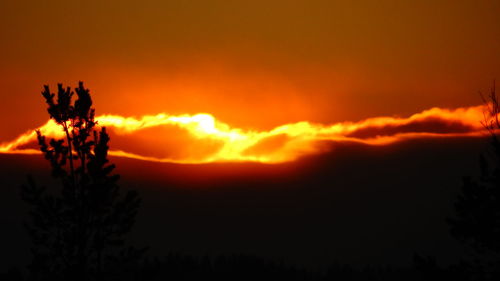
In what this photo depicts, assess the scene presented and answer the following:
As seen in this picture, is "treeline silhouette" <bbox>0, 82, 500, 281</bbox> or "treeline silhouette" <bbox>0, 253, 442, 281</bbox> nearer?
"treeline silhouette" <bbox>0, 82, 500, 281</bbox>

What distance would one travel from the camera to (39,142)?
1141 inches

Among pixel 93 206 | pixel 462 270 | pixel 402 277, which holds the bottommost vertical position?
pixel 402 277

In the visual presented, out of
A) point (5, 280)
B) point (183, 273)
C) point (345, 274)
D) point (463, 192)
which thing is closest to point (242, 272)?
point (183, 273)

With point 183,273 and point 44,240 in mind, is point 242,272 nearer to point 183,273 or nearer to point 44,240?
point 183,273

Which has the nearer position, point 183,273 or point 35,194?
point 35,194

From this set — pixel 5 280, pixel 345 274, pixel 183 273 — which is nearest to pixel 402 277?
pixel 345 274

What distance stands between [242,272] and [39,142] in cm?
15597

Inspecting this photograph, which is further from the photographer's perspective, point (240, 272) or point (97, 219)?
point (240, 272)

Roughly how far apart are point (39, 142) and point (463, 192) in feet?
53.2

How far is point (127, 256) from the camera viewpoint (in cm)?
2973

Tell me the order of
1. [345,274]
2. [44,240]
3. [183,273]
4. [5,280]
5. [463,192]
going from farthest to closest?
[345,274] < [183,273] < [5,280] < [463,192] < [44,240]

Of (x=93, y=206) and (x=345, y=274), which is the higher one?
(x=93, y=206)

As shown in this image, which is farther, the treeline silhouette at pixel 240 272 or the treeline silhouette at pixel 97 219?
the treeline silhouette at pixel 240 272

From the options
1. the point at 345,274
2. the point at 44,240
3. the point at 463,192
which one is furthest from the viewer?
the point at 345,274
